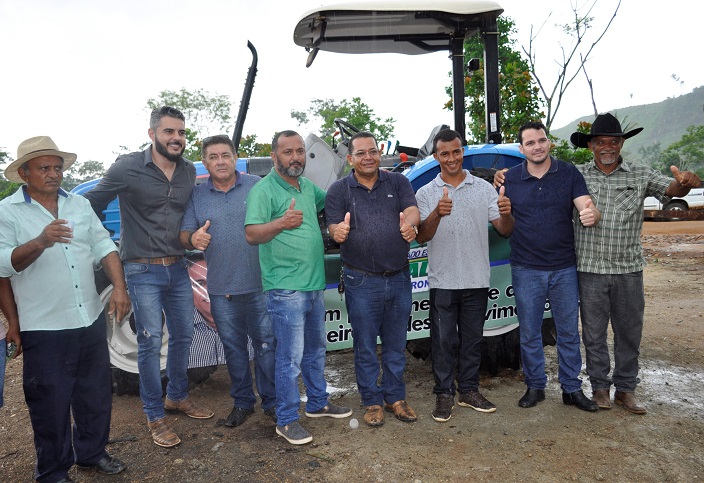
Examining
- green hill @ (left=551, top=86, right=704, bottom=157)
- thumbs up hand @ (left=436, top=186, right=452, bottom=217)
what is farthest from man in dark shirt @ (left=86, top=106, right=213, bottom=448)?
green hill @ (left=551, top=86, right=704, bottom=157)

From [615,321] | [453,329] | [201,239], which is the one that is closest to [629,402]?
[615,321]

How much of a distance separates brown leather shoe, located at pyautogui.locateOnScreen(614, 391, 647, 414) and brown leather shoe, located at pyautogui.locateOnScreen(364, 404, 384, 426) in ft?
5.53

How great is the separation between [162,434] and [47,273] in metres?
1.32

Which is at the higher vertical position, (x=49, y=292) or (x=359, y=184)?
(x=359, y=184)

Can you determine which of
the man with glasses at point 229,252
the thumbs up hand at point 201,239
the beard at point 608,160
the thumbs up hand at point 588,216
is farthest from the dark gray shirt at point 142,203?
the beard at point 608,160

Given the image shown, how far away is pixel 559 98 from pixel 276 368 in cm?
2155

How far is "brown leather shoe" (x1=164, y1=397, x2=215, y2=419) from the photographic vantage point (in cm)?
424

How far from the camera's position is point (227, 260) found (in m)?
3.86

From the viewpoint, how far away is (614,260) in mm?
3990

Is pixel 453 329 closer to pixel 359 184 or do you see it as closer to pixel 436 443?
pixel 436 443

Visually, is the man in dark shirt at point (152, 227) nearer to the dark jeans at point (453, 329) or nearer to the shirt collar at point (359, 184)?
the shirt collar at point (359, 184)

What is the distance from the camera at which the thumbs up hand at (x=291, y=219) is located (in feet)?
11.5

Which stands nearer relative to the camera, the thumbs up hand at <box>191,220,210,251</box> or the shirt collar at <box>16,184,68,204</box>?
the shirt collar at <box>16,184,68,204</box>

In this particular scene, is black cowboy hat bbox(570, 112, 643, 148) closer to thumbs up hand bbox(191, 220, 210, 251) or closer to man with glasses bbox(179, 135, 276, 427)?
man with glasses bbox(179, 135, 276, 427)
